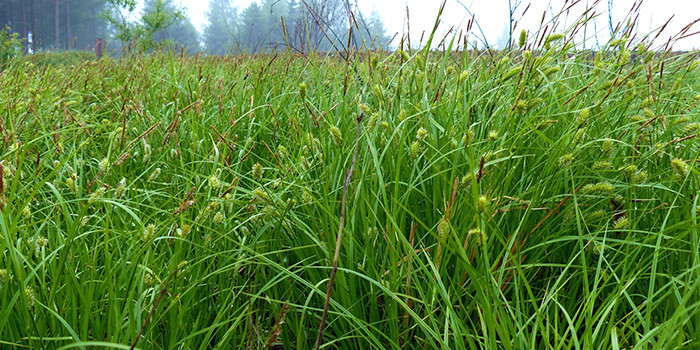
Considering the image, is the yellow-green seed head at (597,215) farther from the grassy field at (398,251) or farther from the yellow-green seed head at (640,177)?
the yellow-green seed head at (640,177)

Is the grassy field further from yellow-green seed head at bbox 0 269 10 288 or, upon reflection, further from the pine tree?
the pine tree

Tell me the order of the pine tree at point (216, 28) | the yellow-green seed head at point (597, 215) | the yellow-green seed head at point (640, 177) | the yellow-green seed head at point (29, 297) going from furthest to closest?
the pine tree at point (216, 28)
the yellow-green seed head at point (597, 215)
the yellow-green seed head at point (640, 177)
the yellow-green seed head at point (29, 297)

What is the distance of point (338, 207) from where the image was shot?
1.47m

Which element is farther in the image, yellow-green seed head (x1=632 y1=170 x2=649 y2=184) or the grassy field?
yellow-green seed head (x1=632 y1=170 x2=649 y2=184)

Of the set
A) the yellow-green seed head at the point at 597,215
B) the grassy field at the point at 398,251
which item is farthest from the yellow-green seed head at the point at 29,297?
the yellow-green seed head at the point at 597,215

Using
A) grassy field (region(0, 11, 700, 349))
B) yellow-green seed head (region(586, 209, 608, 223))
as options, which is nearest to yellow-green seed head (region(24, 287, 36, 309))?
grassy field (region(0, 11, 700, 349))

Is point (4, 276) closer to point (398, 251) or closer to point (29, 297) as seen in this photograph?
point (29, 297)

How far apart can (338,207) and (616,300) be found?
748mm

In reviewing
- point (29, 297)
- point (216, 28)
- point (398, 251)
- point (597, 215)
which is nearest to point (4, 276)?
point (29, 297)

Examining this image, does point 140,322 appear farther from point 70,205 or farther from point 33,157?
point 33,157

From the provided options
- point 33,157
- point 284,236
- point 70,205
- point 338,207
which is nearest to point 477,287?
point 338,207

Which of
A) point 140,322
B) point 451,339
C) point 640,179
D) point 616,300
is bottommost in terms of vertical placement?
point 451,339

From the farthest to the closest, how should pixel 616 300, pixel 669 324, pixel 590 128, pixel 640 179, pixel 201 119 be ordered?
pixel 201 119, pixel 590 128, pixel 640 179, pixel 616 300, pixel 669 324

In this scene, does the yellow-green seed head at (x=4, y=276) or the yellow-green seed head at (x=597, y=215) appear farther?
the yellow-green seed head at (x=597, y=215)
